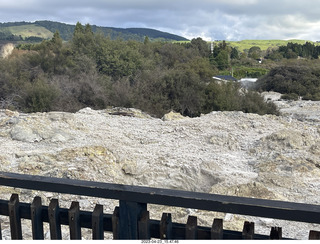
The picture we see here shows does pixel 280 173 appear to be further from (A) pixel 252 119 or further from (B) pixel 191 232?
(B) pixel 191 232

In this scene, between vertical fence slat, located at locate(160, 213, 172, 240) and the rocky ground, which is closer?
vertical fence slat, located at locate(160, 213, 172, 240)

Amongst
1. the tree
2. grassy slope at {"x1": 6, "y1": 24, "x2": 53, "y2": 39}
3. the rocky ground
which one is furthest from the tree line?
grassy slope at {"x1": 6, "y1": 24, "x2": 53, "y2": 39}

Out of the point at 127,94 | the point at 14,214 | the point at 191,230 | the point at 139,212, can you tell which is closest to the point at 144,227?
the point at 139,212

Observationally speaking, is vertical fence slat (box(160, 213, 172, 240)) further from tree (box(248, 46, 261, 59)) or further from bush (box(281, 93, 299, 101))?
tree (box(248, 46, 261, 59))

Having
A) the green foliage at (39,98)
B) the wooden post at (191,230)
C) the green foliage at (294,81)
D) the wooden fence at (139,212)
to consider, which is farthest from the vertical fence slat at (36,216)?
the green foliage at (294,81)

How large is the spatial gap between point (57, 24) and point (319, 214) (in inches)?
4140

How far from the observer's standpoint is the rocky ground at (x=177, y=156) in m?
5.77

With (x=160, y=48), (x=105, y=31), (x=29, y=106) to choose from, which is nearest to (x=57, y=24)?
(x=160, y=48)

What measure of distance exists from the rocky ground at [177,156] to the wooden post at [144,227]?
256 centimetres

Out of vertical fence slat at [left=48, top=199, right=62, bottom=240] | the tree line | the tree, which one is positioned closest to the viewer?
vertical fence slat at [left=48, top=199, right=62, bottom=240]

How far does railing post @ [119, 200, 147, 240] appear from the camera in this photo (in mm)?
1888

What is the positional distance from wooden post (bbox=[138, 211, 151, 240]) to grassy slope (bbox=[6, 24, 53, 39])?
96.3m

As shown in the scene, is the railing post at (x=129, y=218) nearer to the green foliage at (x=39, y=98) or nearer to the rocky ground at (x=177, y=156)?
the rocky ground at (x=177, y=156)

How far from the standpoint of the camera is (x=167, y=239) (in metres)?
1.87
